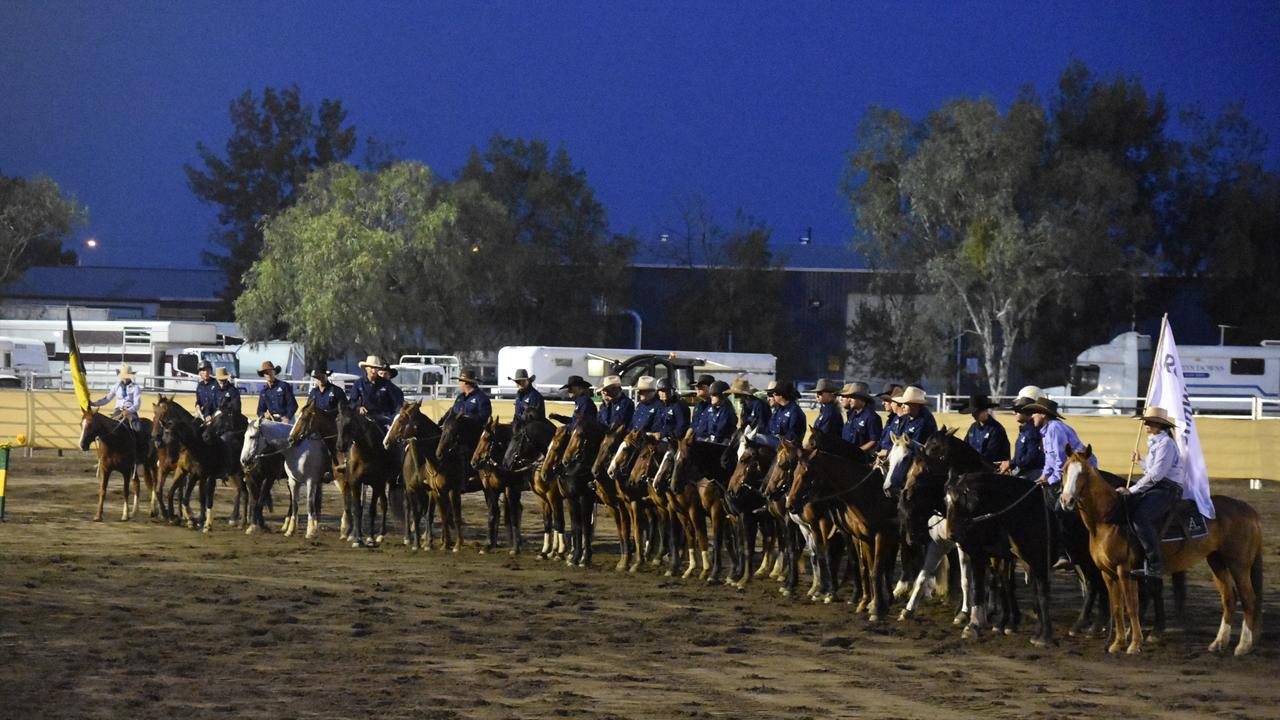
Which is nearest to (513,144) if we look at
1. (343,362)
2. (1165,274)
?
(343,362)

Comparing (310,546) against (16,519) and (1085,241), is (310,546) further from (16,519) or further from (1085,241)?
(1085,241)

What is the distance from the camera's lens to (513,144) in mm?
58656

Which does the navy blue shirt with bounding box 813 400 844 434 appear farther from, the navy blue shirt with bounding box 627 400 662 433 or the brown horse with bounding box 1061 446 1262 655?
the brown horse with bounding box 1061 446 1262 655

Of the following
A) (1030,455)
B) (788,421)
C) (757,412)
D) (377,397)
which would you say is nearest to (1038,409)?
(1030,455)

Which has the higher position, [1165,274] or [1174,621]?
[1165,274]

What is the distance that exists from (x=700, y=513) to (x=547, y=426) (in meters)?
2.51

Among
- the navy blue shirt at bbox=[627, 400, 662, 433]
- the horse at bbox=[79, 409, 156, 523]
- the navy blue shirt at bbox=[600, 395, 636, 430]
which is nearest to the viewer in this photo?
the navy blue shirt at bbox=[627, 400, 662, 433]

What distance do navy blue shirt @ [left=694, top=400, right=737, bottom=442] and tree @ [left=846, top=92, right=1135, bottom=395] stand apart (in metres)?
33.1

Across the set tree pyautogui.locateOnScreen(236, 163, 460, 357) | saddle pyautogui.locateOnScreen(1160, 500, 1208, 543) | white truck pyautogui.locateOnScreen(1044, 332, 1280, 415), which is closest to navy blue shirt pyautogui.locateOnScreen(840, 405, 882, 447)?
saddle pyautogui.locateOnScreen(1160, 500, 1208, 543)

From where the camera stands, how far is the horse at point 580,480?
1611cm

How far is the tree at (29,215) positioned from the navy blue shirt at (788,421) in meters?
55.4

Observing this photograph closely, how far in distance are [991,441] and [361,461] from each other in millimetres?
8119

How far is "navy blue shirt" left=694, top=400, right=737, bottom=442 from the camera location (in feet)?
51.6

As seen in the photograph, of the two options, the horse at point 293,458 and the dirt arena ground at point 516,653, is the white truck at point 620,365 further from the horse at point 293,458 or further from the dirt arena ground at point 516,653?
the dirt arena ground at point 516,653
